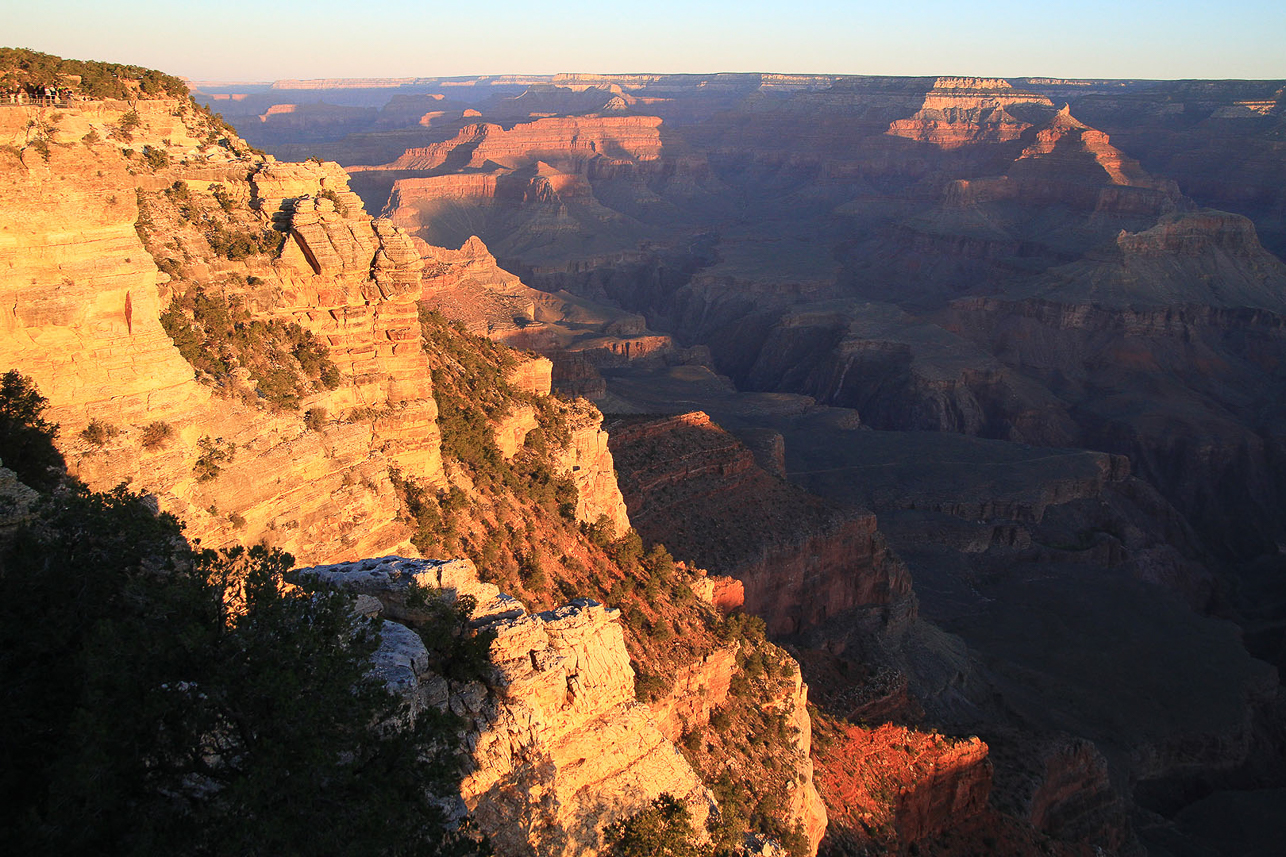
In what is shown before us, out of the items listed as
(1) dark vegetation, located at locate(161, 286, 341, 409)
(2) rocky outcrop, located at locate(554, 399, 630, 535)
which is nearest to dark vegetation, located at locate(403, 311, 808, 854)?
(2) rocky outcrop, located at locate(554, 399, 630, 535)

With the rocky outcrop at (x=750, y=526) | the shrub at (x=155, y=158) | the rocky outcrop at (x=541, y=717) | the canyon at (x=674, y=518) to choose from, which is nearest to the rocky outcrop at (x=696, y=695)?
the canyon at (x=674, y=518)

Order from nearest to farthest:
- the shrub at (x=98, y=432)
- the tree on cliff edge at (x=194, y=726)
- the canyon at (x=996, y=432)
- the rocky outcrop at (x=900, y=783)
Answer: the tree on cliff edge at (x=194, y=726)
the shrub at (x=98, y=432)
the rocky outcrop at (x=900, y=783)
the canyon at (x=996, y=432)

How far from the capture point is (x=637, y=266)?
7569 inches

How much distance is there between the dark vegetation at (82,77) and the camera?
22172mm

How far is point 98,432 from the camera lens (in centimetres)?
1756

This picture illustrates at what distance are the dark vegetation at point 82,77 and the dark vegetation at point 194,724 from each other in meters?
12.7

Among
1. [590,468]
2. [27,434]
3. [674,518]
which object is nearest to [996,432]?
[674,518]

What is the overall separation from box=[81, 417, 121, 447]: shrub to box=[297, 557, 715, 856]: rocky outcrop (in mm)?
4300

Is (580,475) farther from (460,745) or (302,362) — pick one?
(460,745)

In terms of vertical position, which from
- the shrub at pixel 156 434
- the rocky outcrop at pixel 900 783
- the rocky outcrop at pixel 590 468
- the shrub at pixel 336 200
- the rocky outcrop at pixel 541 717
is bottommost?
the rocky outcrop at pixel 900 783

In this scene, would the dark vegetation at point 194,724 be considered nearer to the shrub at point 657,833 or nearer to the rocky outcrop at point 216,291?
the shrub at point 657,833

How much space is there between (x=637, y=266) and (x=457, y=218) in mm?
→ 34578

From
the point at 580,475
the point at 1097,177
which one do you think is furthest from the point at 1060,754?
the point at 1097,177

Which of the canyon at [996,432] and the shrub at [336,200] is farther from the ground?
the shrub at [336,200]
